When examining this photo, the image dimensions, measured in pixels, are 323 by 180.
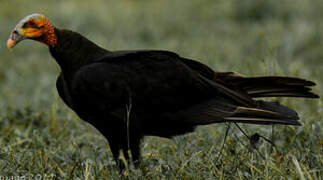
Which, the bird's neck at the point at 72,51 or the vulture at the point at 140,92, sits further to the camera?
the bird's neck at the point at 72,51

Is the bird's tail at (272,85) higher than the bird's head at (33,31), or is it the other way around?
the bird's head at (33,31)

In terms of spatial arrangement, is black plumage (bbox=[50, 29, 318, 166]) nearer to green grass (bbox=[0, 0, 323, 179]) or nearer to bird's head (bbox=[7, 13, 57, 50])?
bird's head (bbox=[7, 13, 57, 50])

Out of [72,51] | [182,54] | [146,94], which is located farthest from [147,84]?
[182,54]

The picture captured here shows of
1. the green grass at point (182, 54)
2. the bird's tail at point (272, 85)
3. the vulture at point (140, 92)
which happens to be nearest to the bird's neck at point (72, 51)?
the vulture at point (140, 92)

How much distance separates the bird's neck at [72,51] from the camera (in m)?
3.43

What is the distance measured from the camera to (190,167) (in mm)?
3205

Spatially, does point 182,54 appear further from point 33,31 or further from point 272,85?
point 33,31

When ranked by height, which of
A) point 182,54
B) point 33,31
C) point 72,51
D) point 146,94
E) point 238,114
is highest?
point 182,54

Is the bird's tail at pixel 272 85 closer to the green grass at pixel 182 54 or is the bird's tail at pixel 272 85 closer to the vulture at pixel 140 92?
the vulture at pixel 140 92

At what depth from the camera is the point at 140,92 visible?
3342mm

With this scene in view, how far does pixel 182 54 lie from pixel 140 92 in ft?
13.2

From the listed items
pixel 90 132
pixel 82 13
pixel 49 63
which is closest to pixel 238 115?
pixel 90 132

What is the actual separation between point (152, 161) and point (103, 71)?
670mm

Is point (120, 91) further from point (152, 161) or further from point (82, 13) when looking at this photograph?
point (82, 13)
